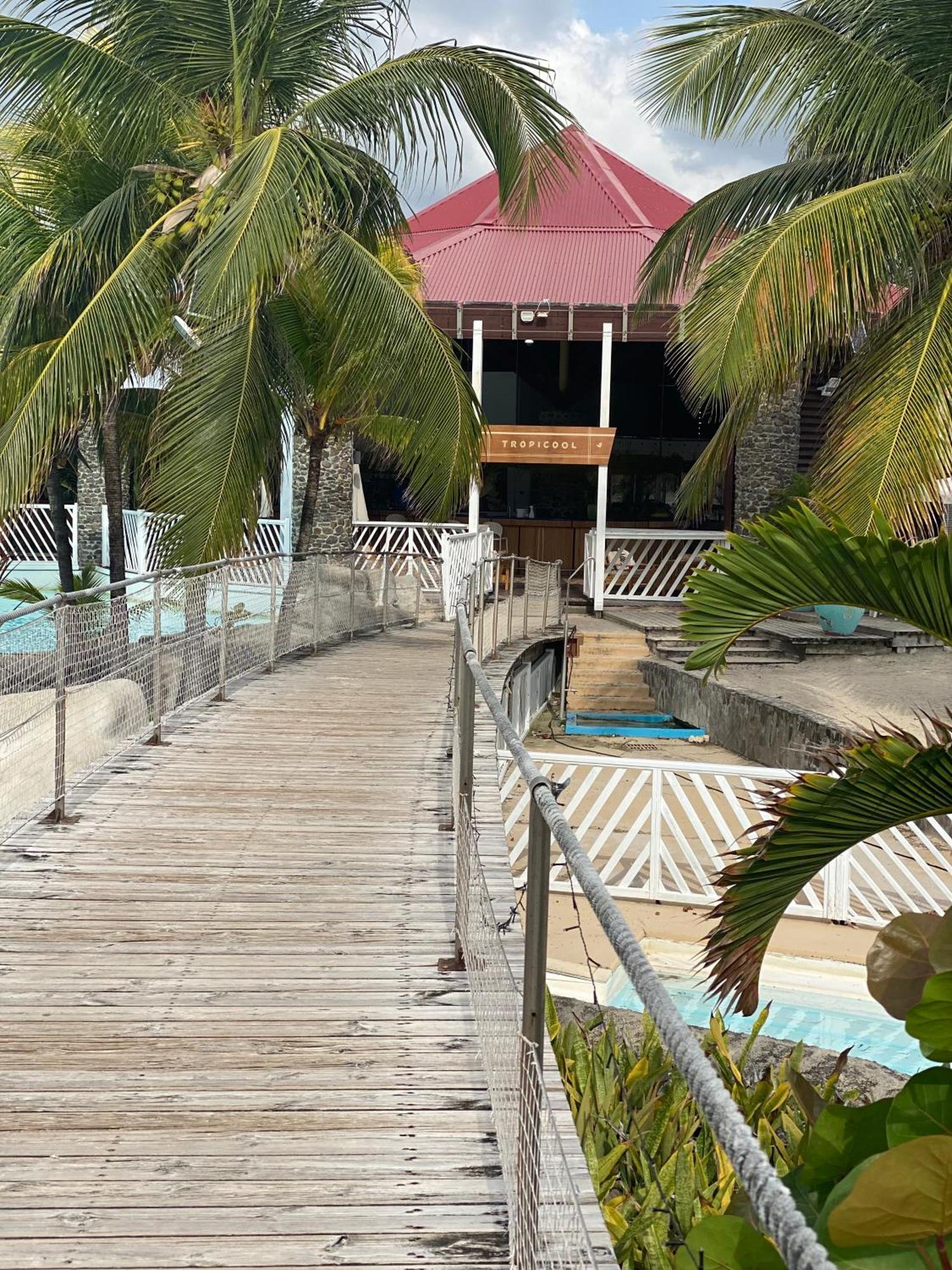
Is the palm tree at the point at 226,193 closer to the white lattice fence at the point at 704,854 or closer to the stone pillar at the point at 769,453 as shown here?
the white lattice fence at the point at 704,854

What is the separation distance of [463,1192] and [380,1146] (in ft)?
0.99

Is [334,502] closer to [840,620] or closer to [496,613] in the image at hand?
[496,613]

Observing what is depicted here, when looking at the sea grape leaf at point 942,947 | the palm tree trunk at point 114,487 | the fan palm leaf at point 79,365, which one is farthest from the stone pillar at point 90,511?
the sea grape leaf at point 942,947

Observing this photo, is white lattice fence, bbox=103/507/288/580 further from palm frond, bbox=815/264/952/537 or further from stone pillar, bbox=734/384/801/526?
palm frond, bbox=815/264/952/537

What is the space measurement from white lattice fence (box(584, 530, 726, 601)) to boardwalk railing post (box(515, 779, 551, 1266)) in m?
16.5

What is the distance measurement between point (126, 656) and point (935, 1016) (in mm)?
6020

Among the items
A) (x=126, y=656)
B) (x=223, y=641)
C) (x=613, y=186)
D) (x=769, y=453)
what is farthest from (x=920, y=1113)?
(x=613, y=186)

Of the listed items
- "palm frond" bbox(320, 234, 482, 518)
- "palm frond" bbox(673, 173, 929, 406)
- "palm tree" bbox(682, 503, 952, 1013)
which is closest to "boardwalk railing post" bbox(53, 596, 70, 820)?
"palm tree" bbox(682, 503, 952, 1013)

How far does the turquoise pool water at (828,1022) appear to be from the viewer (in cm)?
695

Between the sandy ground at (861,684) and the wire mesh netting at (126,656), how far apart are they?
501 cm

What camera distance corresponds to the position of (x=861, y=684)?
44.2 feet

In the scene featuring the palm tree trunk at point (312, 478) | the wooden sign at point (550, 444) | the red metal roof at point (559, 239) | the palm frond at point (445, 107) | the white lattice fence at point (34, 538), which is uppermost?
the red metal roof at point (559, 239)

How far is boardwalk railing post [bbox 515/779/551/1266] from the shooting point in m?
2.43

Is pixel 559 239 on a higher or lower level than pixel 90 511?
higher
